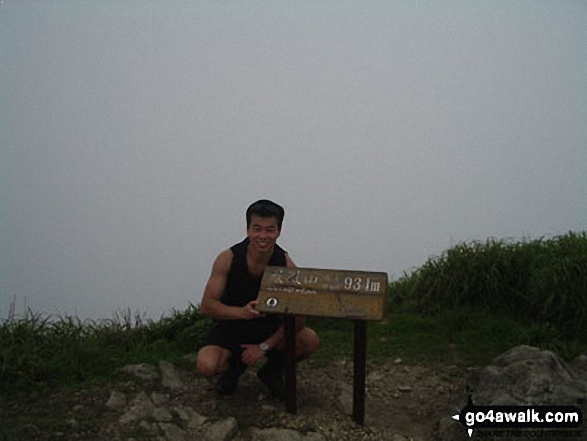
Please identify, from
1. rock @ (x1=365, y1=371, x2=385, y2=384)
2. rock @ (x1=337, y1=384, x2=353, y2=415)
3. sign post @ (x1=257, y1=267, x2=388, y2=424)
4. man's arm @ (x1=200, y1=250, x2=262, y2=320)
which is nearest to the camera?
sign post @ (x1=257, y1=267, x2=388, y2=424)

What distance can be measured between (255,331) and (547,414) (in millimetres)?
2078

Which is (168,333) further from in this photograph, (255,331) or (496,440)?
(496,440)

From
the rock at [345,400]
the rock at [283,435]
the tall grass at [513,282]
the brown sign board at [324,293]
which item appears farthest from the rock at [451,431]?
the tall grass at [513,282]

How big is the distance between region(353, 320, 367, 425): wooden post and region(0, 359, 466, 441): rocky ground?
0.09 m

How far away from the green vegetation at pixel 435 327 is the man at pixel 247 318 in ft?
4.07

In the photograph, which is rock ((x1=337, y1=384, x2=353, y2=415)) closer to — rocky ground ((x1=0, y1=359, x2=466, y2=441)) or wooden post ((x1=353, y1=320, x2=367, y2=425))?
rocky ground ((x1=0, y1=359, x2=466, y2=441))

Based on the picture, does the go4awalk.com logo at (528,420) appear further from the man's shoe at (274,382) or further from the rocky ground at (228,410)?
the man's shoe at (274,382)

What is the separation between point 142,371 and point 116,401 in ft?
1.93

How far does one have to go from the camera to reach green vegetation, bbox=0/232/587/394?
5125 millimetres

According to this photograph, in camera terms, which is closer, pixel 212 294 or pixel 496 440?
pixel 496 440

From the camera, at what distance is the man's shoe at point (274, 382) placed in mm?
4445

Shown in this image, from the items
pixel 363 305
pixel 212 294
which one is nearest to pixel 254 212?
pixel 212 294

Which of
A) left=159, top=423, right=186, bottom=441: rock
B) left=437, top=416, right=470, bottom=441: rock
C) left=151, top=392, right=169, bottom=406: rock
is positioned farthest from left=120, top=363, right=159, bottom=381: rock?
left=437, top=416, right=470, bottom=441: rock

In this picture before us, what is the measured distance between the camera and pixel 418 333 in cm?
642
